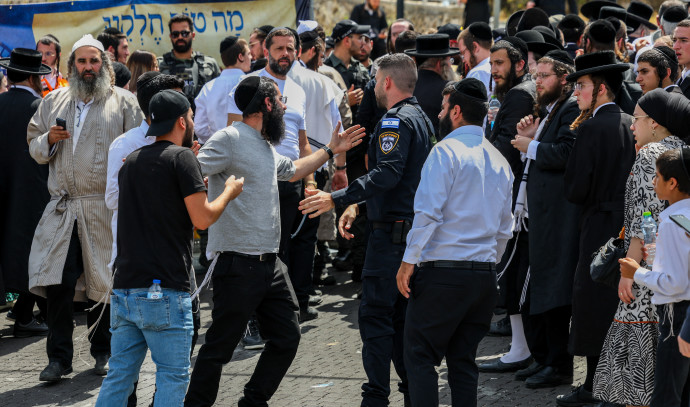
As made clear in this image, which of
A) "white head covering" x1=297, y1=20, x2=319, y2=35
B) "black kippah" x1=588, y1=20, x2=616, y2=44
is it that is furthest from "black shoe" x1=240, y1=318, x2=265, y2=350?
"black kippah" x1=588, y1=20, x2=616, y2=44

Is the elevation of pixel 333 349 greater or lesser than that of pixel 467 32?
lesser

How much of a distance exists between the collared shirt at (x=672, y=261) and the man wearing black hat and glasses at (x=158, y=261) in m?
2.31

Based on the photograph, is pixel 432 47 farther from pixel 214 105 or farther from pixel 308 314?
pixel 308 314

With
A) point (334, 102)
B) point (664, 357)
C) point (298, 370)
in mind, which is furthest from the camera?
point (334, 102)

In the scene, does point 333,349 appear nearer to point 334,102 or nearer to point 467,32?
point 334,102

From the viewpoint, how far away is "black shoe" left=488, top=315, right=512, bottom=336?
7781mm

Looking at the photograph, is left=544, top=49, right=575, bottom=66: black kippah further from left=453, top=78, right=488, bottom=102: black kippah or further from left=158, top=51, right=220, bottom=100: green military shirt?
left=158, top=51, right=220, bottom=100: green military shirt

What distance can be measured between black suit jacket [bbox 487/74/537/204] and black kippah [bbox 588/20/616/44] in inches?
73.8

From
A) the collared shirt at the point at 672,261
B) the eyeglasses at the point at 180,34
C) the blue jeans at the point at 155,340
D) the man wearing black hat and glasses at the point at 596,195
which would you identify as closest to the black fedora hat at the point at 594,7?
the eyeglasses at the point at 180,34

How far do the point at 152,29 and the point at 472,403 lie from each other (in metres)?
7.23

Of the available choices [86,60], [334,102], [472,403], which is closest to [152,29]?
[334,102]

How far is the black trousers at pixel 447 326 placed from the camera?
5164 mm

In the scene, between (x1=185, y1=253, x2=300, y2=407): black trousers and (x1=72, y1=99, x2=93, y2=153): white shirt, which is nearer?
(x1=185, y1=253, x2=300, y2=407): black trousers

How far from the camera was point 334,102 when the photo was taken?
866cm
